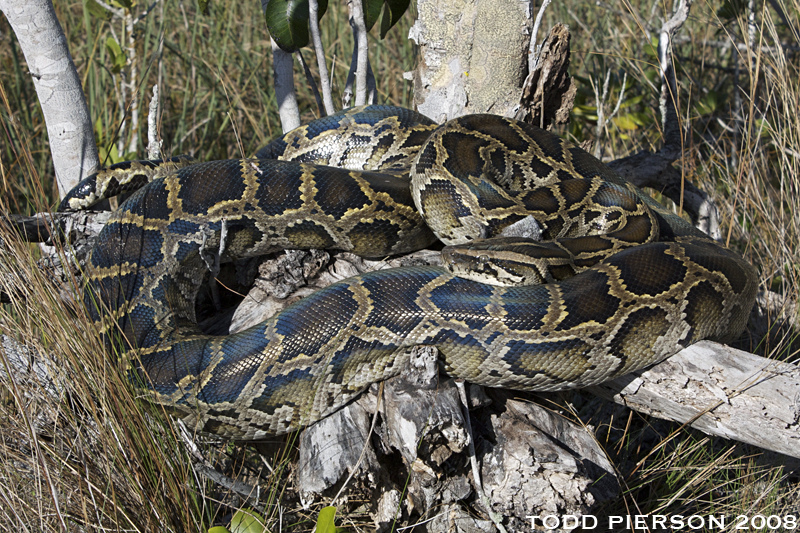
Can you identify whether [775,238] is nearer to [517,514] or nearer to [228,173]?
[517,514]

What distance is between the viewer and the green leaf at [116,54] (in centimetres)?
682

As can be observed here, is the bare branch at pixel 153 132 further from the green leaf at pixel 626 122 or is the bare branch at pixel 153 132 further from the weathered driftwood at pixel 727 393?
the green leaf at pixel 626 122

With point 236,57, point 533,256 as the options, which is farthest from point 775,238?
point 236,57

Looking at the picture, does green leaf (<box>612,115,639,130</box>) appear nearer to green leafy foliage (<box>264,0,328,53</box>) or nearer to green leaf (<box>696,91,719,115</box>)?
green leaf (<box>696,91,719,115</box>)

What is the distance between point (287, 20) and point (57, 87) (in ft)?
6.69

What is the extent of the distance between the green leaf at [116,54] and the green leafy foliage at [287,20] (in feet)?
8.16

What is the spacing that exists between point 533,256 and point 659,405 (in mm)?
1432

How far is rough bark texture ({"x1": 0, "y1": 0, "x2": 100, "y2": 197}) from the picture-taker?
186 inches

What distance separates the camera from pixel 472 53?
594cm

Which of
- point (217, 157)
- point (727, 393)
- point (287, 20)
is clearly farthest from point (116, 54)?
point (727, 393)

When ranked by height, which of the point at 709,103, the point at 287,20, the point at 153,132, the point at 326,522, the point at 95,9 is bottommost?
the point at 326,522

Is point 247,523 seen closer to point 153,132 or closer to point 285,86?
point 153,132

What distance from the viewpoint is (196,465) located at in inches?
156

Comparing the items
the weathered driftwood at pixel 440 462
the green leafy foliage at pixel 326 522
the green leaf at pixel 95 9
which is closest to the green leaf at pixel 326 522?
the green leafy foliage at pixel 326 522
